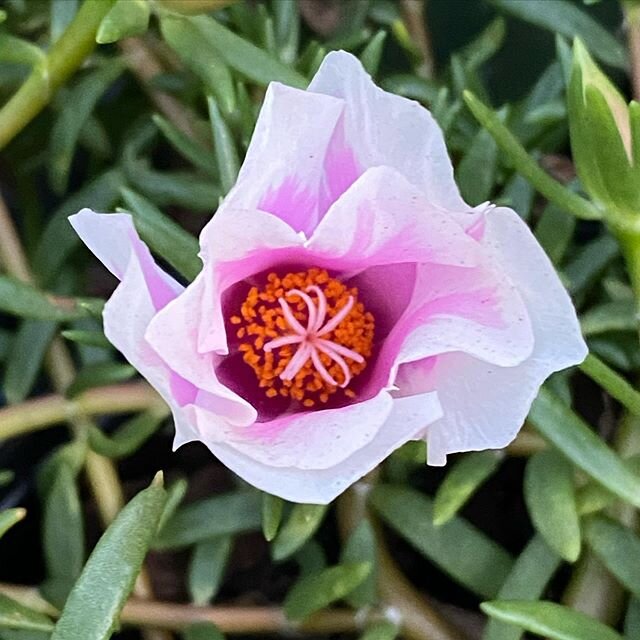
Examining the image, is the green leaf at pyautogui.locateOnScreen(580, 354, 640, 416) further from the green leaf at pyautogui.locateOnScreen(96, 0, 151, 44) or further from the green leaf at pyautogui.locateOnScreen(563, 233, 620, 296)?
the green leaf at pyautogui.locateOnScreen(96, 0, 151, 44)

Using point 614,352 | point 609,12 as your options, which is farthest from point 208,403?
point 609,12

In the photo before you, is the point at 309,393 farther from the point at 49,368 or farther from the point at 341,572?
the point at 49,368

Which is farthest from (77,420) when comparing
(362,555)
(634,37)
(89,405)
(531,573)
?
(634,37)

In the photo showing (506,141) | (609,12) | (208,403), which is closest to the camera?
(208,403)

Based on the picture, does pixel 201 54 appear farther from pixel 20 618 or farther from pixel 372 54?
pixel 20 618

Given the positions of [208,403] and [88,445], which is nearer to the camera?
[208,403]

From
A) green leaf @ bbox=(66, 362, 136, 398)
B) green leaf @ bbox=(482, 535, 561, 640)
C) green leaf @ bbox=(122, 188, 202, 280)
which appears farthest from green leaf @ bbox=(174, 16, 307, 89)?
green leaf @ bbox=(482, 535, 561, 640)
